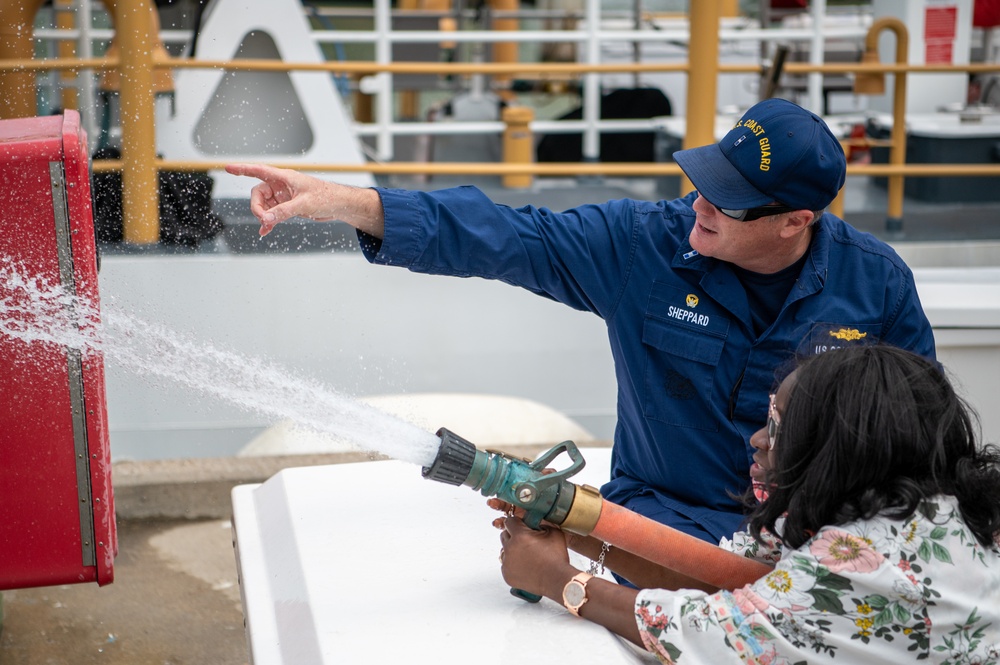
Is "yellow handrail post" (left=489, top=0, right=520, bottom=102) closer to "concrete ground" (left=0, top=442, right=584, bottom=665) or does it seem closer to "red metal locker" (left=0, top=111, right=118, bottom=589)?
"concrete ground" (left=0, top=442, right=584, bottom=665)

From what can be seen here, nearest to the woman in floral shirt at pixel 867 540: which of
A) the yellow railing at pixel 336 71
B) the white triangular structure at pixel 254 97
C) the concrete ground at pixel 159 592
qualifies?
the concrete ground at pixel 159 592

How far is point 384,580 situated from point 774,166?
3.51ft

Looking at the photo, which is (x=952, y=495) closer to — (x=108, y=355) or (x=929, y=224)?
(x=108, y=355)

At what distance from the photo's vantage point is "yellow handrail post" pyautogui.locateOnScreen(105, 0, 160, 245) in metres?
4.36

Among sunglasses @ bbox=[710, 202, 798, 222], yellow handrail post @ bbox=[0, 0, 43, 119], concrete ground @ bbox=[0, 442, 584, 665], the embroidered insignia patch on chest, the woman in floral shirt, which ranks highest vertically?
Answer: yellow handrail post @ bbox=[0, 0, 43, 119]

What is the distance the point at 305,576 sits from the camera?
2.04 meters

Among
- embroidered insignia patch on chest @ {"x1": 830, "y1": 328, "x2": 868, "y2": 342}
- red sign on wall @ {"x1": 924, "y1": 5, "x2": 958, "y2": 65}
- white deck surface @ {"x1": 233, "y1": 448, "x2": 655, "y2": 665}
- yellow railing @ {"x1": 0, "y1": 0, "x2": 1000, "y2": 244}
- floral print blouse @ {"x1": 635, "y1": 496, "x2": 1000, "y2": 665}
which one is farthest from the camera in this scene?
red sign on wall @ {"x1": 924, "y1": 5, "x2": 958, "y2": 65}

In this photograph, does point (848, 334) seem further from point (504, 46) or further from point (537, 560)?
point (504, 46)

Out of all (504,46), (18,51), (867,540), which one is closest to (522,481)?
(867,540)

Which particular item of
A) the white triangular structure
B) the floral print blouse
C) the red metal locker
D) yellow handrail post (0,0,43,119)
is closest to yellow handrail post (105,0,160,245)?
yellow handrail post (0,0,43,119)

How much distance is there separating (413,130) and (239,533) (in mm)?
3658

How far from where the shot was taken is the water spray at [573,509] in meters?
1.73

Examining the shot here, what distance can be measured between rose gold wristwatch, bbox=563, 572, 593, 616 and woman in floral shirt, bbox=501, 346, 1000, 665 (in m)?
0.15

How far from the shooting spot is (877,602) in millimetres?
1482
